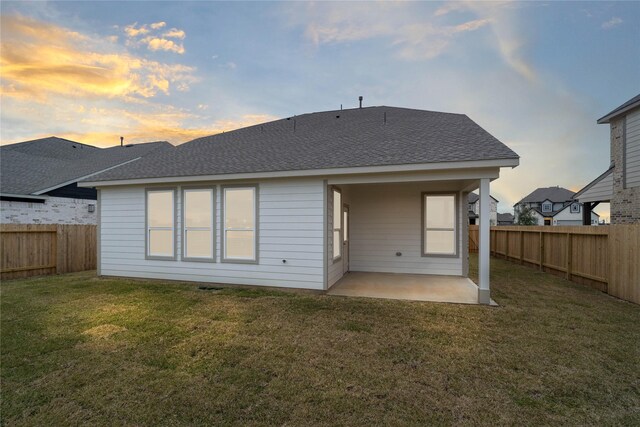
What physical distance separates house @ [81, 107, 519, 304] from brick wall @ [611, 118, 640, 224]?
6915 millimetres

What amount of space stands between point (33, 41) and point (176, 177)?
515 centimetres

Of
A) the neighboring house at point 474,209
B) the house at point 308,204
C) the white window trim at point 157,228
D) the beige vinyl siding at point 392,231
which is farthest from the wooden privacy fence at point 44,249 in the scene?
the neighboring house at point 474,209

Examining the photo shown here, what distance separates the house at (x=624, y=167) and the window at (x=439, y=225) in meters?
7.15

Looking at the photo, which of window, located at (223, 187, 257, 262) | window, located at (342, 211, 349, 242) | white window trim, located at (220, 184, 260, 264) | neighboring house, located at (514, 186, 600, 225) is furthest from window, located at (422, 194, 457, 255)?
neighboring house, located at (514, 186, 600, 225)

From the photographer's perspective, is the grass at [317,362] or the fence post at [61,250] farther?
the fence post at [61,250]

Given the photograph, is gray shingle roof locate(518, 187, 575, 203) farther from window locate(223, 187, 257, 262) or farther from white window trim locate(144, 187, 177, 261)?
white window trim locate(144, 187, 177, 261)

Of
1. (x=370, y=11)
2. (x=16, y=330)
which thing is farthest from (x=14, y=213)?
(x=370, y=11)

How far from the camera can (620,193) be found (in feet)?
36.8

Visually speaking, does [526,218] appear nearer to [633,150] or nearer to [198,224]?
[633,150]

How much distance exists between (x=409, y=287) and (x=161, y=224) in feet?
22.5

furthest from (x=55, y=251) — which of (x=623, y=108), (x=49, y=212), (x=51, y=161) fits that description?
(x=623, y=108)

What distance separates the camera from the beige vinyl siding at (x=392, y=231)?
29.5ft

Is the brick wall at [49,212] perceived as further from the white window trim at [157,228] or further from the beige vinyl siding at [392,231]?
the beige vinyl siding at [392,231]

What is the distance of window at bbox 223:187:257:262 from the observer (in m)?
7.46
